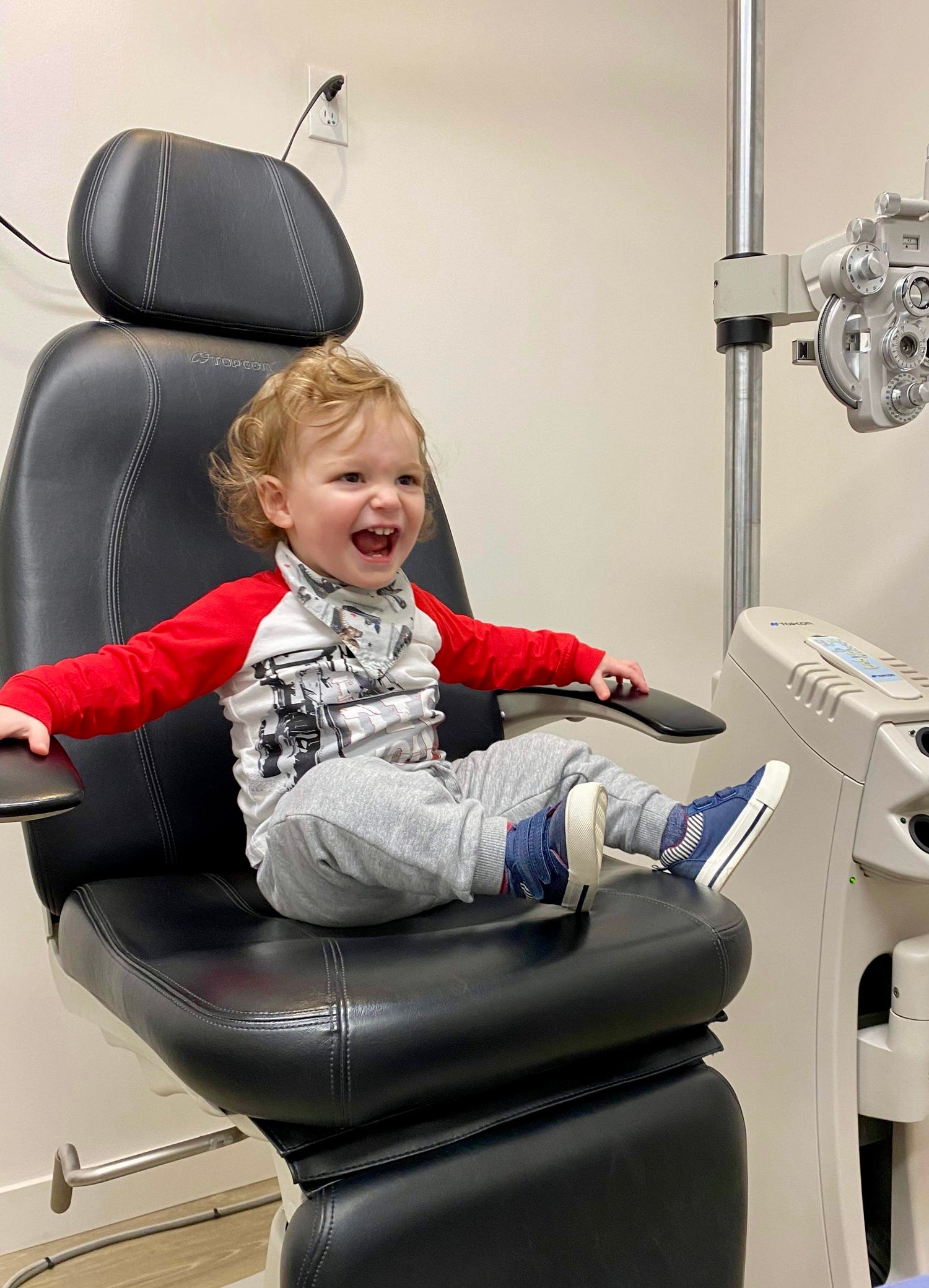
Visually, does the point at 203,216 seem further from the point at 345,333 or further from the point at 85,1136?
the point at 85,1136

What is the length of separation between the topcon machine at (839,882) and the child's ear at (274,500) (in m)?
0.58

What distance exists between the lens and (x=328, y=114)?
1705 millimetres

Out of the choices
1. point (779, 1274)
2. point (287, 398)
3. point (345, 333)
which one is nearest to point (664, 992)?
point (779, 1274)

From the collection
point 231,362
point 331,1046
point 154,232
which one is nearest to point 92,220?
point 154,232

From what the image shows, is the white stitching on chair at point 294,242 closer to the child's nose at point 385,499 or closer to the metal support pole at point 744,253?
the child's nose at point 385,499

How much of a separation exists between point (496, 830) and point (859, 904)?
50cm

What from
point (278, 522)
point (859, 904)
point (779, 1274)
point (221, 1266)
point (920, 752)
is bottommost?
point (221, 1266)

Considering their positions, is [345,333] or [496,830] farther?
[345,333]

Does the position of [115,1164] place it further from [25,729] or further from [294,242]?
[294,242]

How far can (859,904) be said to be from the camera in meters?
1.16

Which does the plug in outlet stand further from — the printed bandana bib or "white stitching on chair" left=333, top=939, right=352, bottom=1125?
"white stitching on chair" left=333, top=939, right=352, bottom=1125

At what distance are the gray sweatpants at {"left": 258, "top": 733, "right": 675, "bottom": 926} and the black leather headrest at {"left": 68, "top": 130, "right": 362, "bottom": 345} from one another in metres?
0.60

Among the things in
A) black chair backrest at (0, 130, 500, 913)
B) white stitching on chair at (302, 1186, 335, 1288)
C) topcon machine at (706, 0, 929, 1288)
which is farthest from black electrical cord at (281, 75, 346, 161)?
white stitching on chair at (302, 1186, 335, 1288)

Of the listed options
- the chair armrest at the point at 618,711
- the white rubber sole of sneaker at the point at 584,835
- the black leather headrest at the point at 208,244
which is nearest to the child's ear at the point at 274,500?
the black leather headrest at the point at 208,244
